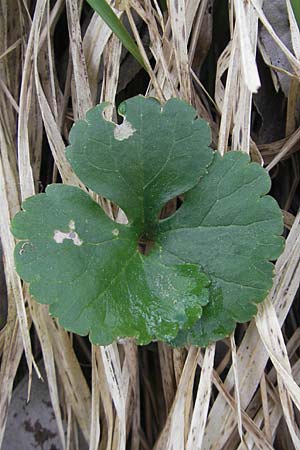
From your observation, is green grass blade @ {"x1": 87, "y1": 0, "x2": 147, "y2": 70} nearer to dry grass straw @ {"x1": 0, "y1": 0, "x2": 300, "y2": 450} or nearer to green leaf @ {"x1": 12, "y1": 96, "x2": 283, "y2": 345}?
dry grass straw @ {"x1": 0, "y1": 0, "x2": 300, "y2": 450}

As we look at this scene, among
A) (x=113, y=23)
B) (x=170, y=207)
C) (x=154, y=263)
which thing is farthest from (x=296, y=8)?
(x=154, y=263)

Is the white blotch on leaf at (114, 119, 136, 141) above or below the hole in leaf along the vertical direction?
above

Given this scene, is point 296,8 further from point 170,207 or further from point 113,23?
point 170,207

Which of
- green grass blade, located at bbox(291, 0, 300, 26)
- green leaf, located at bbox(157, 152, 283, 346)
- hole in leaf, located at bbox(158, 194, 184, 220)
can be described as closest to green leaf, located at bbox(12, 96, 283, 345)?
green leaf, located at bbox(157, 152, 283, 346)

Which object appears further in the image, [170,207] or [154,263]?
[170,207]

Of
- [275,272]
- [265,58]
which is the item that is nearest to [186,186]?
[275,272]
